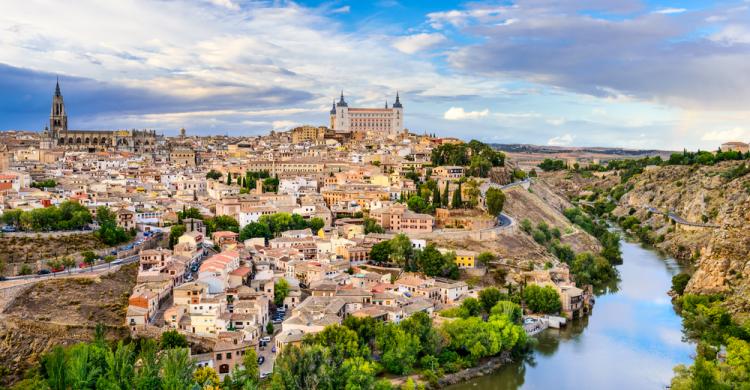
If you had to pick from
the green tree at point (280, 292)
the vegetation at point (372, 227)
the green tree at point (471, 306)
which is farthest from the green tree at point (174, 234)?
the green tree at point (471, 306)

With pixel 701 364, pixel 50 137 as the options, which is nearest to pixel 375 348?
pixel 701 364

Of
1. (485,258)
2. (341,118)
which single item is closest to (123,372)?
(485,258)

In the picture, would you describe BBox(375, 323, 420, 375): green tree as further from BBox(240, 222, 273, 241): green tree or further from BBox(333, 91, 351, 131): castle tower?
BBox(333, 91, 351, 131): castle tower

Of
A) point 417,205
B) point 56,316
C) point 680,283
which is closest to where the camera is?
point 56,316

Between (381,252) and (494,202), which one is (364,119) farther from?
(381,252)

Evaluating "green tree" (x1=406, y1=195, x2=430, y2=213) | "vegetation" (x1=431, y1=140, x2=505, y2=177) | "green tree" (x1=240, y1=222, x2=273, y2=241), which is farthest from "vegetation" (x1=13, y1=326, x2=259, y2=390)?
"vegetation" (x1=431, y1=140, x2=505, y2=177)

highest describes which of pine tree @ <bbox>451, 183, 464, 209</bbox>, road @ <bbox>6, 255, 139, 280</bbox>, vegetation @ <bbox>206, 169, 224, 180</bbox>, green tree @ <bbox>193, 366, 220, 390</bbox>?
vegetation @ <bbox>206, 169, 224, 180</bbox>
